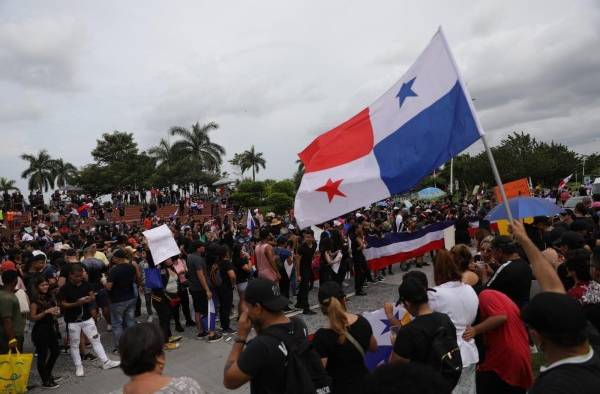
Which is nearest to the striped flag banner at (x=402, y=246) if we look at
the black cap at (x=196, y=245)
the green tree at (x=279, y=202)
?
the black cap at (x=196, y=245)

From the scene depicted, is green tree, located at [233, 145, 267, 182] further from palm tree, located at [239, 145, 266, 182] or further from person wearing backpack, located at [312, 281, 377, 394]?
person wearing backpack, located at [312, 281, 377, 394]

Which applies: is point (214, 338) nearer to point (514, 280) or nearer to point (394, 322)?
point (394, 322)

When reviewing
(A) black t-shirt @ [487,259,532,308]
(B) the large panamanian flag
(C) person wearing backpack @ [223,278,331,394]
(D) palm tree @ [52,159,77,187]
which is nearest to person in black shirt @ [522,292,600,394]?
(C) person wearing backpack @ [223,278,331,394]

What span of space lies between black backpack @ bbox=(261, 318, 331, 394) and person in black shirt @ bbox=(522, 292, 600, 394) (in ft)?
3.92

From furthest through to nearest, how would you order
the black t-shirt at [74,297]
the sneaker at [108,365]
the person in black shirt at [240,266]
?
the person in black shirt at [240,266] → the sneaker at [108,365] → the black t-shirt at [74,297]

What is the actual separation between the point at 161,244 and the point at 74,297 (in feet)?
5.70

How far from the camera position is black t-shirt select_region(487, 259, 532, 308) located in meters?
3.86

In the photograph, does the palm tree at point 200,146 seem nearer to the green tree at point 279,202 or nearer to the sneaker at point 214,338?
the green tree at point 279,202

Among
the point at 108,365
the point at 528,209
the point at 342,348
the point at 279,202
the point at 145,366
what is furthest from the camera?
the point at 279,202

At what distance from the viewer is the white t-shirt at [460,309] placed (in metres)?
3.15

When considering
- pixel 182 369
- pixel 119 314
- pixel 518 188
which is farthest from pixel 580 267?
pixel 518 188

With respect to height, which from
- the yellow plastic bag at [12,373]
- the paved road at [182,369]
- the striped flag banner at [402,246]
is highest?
the striped flag banner at [402,246]

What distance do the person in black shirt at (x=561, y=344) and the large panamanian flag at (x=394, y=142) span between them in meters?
2.26

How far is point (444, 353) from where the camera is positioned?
106 inches
